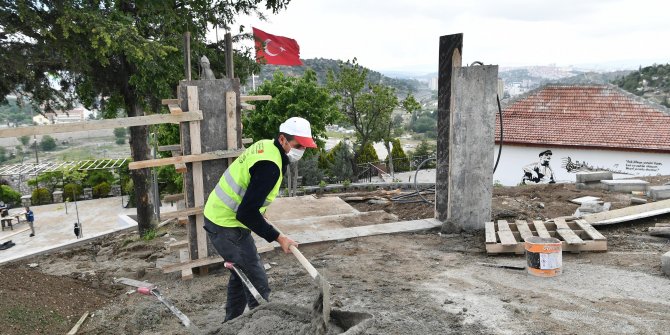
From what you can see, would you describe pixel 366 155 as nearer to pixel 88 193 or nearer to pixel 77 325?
pixel 88 193

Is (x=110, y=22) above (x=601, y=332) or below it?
above

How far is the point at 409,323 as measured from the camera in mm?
4387

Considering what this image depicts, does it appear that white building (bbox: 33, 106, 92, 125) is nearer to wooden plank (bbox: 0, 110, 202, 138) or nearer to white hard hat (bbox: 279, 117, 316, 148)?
wooden plank (bbox: 0, 110, 202, 138)

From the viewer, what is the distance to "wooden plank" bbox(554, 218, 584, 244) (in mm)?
6346

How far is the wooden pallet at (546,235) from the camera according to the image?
6.41 m

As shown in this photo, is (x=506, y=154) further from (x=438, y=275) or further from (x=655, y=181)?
(x=438, y=275)

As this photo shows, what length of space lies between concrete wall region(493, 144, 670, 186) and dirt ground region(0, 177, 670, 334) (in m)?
16.7

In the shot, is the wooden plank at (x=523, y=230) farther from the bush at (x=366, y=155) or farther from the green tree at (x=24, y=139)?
the bush at (x=366, y=155)

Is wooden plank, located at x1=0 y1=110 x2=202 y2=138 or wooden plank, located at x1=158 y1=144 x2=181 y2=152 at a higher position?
wooden plank, located at x1=0 y1=110 x2=202 y2=138

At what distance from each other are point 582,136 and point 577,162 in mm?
1291

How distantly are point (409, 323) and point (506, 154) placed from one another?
21664 millimetres

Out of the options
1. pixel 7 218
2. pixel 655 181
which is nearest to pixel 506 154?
pixel 655 181

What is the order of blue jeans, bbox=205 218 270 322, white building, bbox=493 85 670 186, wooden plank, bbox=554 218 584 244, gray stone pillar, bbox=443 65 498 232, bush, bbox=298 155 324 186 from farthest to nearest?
bush, bbox=298 155 324 186, white building, bbox=493 85 670 186, gray stone pillar, bbox=443 65 498 232, wooden plank, bbox=554 218 584 244, blue jeans, bbox=205 218 270 322

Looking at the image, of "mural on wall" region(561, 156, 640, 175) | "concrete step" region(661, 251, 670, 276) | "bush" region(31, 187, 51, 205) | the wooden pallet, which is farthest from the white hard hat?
"bush" region(31, 187, 51, 205)
